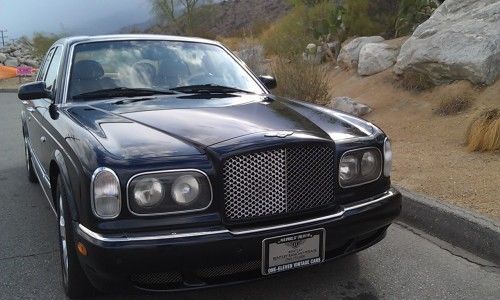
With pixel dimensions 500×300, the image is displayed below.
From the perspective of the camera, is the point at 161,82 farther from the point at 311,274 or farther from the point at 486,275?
the point at 486,275

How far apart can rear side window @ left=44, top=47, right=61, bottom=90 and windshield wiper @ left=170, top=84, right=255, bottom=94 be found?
1.10m

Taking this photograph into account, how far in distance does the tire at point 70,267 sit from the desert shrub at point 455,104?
20.7 ft

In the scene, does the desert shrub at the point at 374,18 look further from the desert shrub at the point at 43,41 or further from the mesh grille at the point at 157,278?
the desert shrub at the point at 43,41

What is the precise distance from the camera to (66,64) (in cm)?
406

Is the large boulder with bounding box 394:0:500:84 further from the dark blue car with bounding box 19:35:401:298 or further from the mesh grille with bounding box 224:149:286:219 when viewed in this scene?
the mesh grille with bounding box 224:149:286:219

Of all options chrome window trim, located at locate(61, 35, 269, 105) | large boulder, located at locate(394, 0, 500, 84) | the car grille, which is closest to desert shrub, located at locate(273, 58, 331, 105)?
large boulder, located at locate(394, 0, 500, 84)

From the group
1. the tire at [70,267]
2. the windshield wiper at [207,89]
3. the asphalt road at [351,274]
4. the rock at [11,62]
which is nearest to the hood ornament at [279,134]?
the asphalt road at [351,274]

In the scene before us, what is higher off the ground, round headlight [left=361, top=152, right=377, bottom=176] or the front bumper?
round headlight [left=361, top=152, right=377, bottom=176]

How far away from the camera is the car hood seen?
109 inches

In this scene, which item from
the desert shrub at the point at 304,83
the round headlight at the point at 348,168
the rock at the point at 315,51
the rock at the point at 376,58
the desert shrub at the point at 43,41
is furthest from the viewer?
the desert shrub at the point at 43,41

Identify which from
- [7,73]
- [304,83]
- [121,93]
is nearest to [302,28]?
[304,83]

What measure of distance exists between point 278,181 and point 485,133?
13.2 feet

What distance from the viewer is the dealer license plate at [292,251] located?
271 cm

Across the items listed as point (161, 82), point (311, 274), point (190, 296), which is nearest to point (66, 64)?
point (161, 82)
